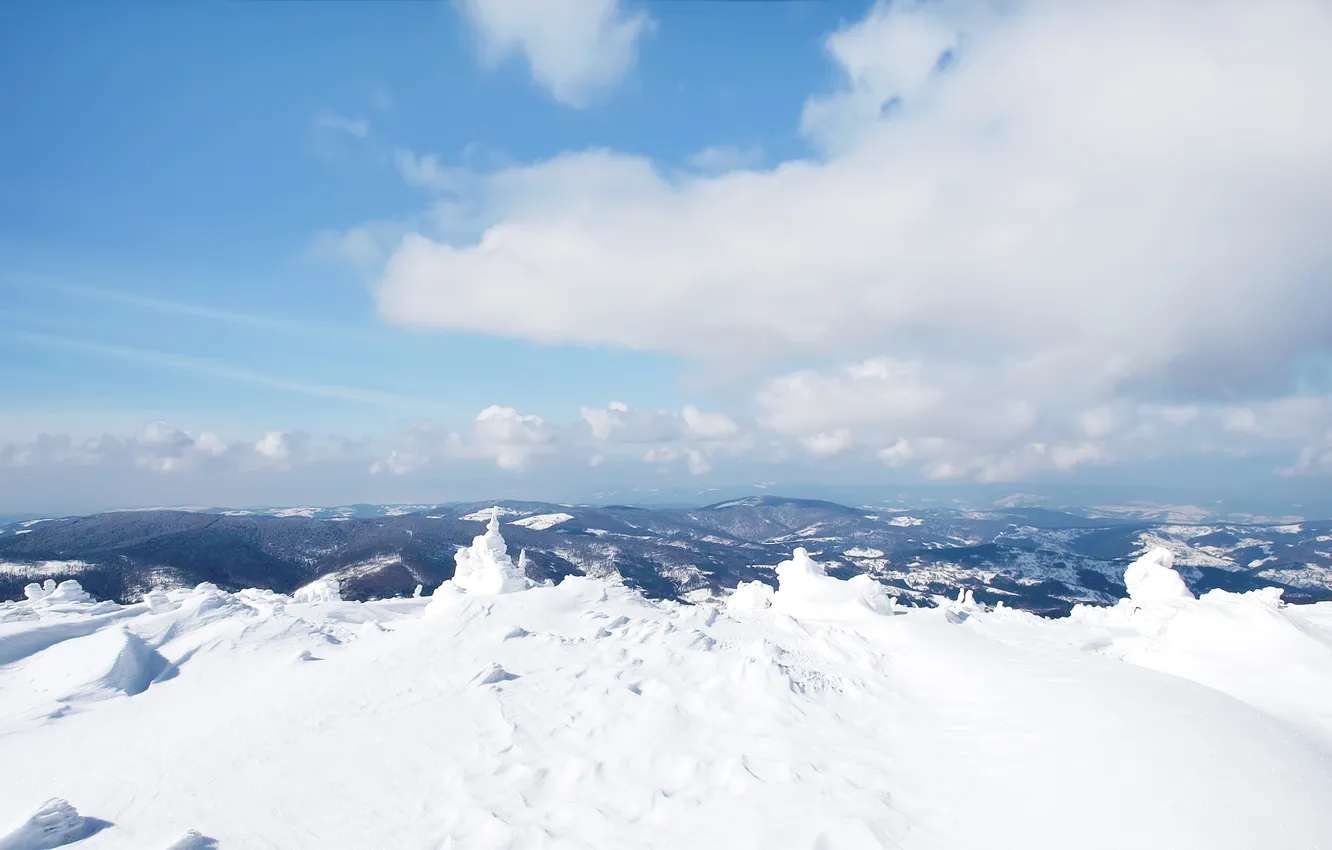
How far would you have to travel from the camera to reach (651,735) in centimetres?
2119

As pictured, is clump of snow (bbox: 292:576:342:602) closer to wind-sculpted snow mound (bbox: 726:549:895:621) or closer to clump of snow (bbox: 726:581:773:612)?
clump of snow (bbox: 726:581:773:612)

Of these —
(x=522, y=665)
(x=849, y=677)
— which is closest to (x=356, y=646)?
(x=522, y=665)

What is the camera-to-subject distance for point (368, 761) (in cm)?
1888

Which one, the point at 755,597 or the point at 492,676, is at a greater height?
the point at 492,676

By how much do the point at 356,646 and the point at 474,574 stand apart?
67.2ft

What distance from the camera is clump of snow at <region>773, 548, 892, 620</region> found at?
4012 cm

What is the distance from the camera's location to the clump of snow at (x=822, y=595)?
132 ft

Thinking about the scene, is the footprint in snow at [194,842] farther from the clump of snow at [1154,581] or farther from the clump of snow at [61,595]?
the clump of snow at [1154,581]

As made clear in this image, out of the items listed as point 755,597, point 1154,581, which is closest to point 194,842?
point 755,597

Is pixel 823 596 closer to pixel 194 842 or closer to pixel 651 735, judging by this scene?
pixel 651 735

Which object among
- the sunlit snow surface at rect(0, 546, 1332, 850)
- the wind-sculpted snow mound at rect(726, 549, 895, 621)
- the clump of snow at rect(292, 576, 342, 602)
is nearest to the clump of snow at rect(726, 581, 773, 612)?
the wind-sculpted snow mound at rect(726, 549, 895, 621)

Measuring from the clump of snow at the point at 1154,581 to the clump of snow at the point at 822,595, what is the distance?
23790 mm

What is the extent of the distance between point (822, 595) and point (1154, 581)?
30878 millimetres

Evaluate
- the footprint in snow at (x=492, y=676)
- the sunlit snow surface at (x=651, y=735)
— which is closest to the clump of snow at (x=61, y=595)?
the sunlit snow surface at (x=651, y=735)
